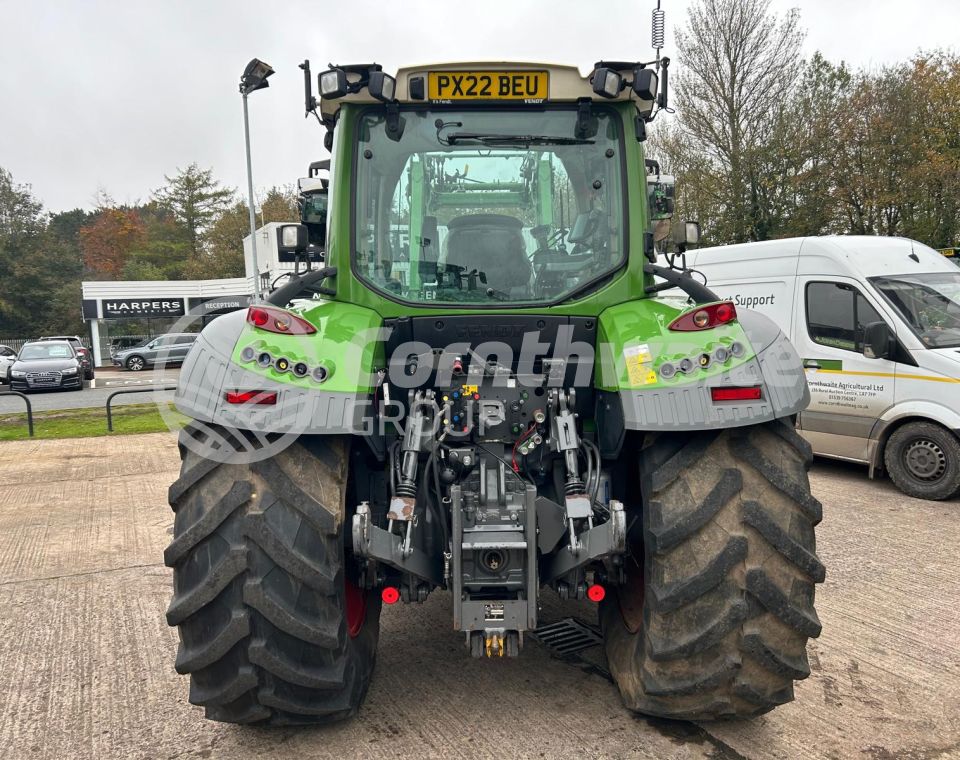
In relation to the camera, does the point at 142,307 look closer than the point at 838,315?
No

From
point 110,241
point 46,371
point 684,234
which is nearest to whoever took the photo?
point 684,234

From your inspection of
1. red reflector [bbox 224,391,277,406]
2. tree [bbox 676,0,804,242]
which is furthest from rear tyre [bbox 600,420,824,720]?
tree [bbox 676,0,804,242]

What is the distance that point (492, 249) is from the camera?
345 cm

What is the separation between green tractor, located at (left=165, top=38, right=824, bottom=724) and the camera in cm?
269

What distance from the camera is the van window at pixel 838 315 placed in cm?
744

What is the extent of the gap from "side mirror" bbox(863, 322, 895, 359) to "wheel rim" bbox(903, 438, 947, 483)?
2.90ft

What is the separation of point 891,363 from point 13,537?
26.7ft

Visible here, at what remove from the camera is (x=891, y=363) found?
7180 millimetres

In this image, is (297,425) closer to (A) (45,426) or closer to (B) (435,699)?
(B) (435,699)

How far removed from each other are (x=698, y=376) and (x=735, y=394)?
149 millimetres

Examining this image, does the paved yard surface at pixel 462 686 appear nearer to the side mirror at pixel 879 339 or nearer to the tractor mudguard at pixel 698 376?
the tractor mudguard at pixel 698 376

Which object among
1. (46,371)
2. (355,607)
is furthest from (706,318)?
(46,371)

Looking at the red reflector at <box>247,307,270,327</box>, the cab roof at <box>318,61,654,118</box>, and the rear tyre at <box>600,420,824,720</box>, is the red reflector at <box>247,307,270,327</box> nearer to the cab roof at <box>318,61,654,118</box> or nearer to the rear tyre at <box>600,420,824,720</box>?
the cab roof at <box>318,61,654,118</box>

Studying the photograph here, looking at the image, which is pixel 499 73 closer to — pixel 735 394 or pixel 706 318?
pixel 706 318
